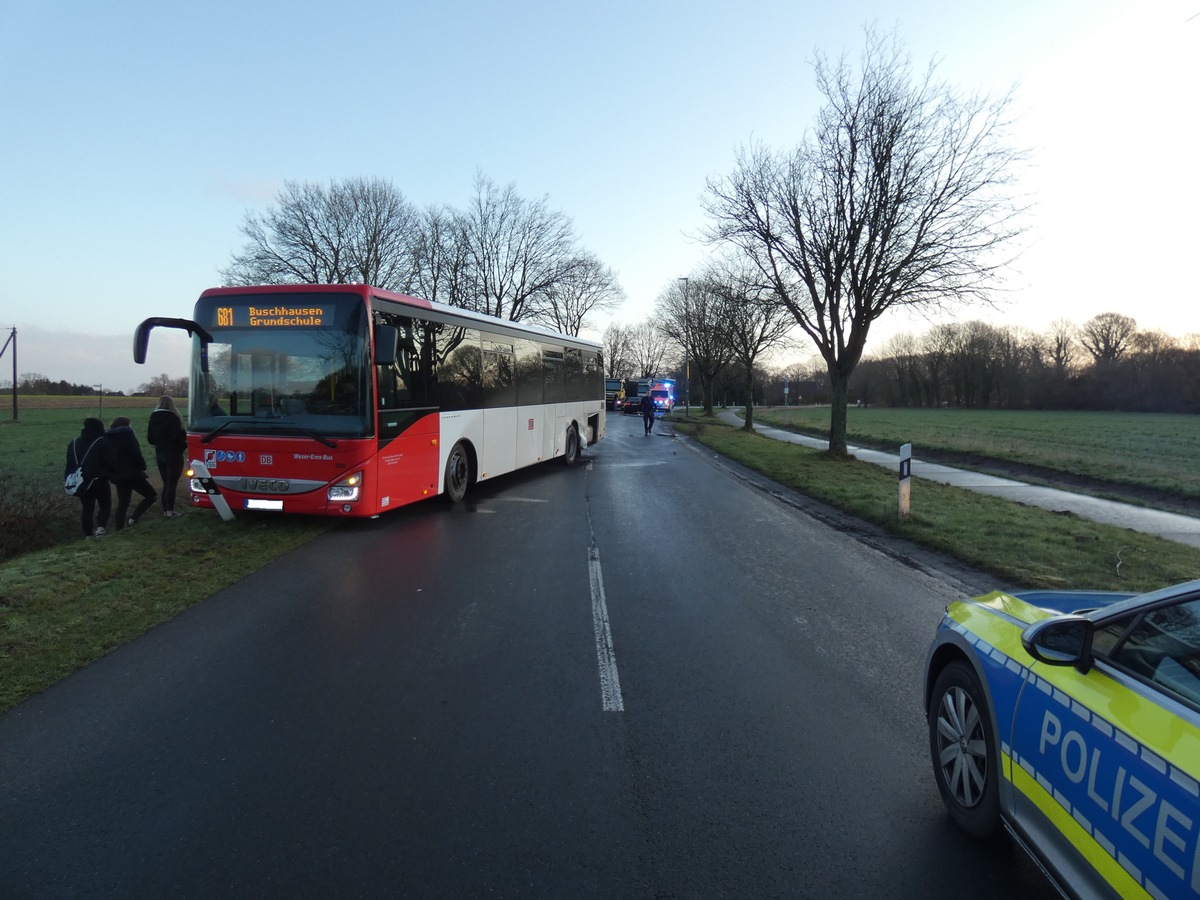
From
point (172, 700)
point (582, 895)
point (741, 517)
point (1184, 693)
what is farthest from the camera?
point (741, 517)

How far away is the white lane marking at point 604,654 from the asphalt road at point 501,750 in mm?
25

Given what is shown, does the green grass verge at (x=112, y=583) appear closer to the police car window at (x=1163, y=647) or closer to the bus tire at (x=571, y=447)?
the police car window at (x=1163, y=647)

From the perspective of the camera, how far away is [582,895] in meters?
2.77

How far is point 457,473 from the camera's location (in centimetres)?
1296

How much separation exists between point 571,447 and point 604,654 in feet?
Result: 49.3

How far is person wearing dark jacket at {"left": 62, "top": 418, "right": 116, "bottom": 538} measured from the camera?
31.5 feet

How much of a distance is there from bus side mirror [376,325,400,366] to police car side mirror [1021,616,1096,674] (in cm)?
870

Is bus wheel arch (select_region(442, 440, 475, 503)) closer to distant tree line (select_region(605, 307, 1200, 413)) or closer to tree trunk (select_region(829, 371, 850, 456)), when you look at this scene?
tree trunk (select_region(829, 371, 850, 456))

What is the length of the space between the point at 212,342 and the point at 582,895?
9.29m

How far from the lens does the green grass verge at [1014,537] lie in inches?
316

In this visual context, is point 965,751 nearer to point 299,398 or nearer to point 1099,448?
point 299,398

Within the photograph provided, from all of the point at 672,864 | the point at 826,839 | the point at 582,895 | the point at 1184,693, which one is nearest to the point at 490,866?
the point at 582,895

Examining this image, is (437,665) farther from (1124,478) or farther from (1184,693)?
(1124,478)

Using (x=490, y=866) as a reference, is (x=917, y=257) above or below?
above
